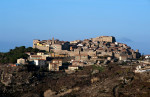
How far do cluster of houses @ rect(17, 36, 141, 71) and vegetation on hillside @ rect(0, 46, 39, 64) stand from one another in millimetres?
1518

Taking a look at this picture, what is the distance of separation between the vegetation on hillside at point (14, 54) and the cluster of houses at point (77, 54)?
152 cm

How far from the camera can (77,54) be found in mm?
72375

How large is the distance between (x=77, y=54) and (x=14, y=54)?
1062 centimetres

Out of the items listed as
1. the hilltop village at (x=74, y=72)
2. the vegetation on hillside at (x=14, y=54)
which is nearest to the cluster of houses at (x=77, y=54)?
the hilltop village at (x=74, y=72)

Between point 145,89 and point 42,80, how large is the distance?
54.0 feet

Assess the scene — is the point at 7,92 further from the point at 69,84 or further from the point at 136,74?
the point at 136,74

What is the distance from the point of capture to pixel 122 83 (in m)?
52.3

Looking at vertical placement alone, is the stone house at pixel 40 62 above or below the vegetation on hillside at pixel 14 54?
below

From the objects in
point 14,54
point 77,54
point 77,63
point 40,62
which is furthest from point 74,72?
point 14,54

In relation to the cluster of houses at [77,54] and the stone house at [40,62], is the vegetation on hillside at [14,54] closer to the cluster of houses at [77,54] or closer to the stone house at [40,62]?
the cluster of houses at [77,54]

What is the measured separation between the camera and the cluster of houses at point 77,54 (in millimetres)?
66500

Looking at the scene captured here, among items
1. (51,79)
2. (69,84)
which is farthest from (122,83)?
(51,79)

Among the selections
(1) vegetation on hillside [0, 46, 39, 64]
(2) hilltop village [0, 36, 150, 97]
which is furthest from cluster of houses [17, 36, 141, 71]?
(1) vegetation on hillside [0, 46, 39, 64]

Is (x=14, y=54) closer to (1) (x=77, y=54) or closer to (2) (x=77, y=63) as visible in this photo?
(1) (x=77, y=54)
